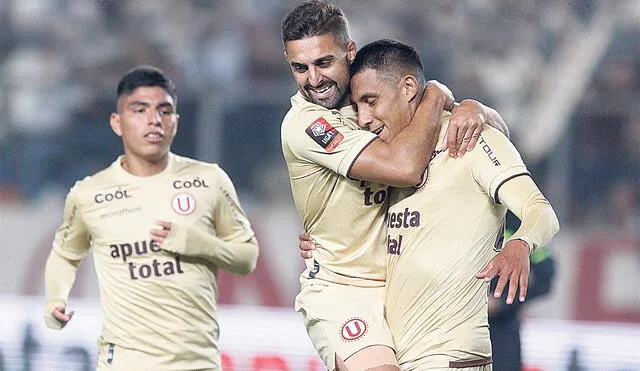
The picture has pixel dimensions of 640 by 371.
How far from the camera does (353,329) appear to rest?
15.6 feet

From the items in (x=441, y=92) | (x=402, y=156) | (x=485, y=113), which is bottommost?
(x=402, y=156)

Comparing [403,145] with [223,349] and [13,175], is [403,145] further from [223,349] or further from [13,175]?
[13,175]

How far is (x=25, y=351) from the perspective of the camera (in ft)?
30.9

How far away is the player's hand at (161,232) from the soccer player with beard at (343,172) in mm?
1047

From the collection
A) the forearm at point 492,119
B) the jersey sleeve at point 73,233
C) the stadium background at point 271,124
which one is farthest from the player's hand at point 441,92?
the stadium background at point 271,124

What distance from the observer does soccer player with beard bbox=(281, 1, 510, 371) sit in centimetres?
470

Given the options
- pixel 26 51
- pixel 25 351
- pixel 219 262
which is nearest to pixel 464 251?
pixel 219 262

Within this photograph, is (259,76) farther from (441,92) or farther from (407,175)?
(407,175)

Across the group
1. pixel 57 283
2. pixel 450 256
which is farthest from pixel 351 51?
pixel 57 283

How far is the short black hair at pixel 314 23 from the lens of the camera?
16.0 ft

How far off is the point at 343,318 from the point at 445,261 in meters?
0.47

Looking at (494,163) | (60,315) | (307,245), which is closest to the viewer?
(494,163)

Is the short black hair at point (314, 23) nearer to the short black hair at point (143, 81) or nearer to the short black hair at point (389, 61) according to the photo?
the short black hair at point (389, 61)

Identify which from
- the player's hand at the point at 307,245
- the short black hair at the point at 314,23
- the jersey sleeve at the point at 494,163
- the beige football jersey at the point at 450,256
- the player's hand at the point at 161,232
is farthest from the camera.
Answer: the player's hand at the point at 161,232
